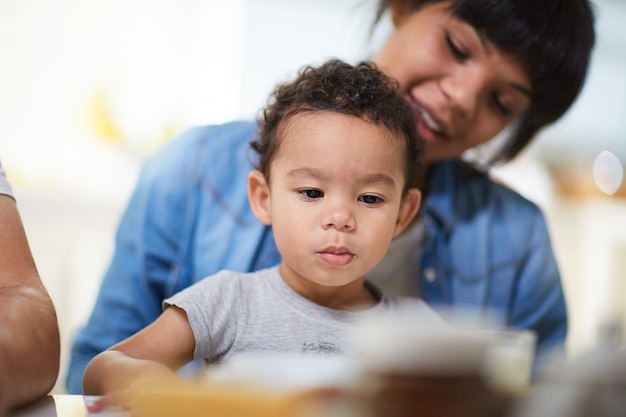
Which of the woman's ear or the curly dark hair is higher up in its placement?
the woman's ear

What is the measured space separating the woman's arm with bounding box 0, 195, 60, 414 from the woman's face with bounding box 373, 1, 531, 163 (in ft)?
2.04

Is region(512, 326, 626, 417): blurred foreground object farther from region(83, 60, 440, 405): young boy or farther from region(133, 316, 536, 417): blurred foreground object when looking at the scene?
region(83, 60, 440, 405): young boy

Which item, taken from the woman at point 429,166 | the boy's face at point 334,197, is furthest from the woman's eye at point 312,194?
the woman at point 429,166

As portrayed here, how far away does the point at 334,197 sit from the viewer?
0.81 meters

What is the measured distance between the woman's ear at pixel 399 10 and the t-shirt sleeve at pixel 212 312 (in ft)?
1.97

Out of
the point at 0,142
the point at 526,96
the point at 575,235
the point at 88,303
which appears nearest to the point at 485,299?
the point at 526,96

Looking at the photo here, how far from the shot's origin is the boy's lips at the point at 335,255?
0.80 metres

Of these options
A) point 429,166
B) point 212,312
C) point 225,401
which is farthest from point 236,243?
point 225,401

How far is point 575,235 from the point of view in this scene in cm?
296

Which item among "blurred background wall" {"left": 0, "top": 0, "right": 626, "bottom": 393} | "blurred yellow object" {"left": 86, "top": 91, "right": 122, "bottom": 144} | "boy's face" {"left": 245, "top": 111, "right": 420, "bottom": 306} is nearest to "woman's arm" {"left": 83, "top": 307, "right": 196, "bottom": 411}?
"boy's face" {"left": 245, "top": 111, "right": 420, "bottom": 306}

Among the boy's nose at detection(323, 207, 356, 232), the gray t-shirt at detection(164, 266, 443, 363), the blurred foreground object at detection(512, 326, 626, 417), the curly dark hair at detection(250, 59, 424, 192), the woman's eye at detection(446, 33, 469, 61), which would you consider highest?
the woman's eye at detection(446, 33, 469, 61)

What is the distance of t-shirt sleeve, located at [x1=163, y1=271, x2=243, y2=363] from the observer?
785mm

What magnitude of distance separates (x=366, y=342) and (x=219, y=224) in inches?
27.6

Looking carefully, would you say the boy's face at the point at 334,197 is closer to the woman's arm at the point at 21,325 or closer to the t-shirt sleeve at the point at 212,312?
the t-shirt sleeve at the point at 212,312
